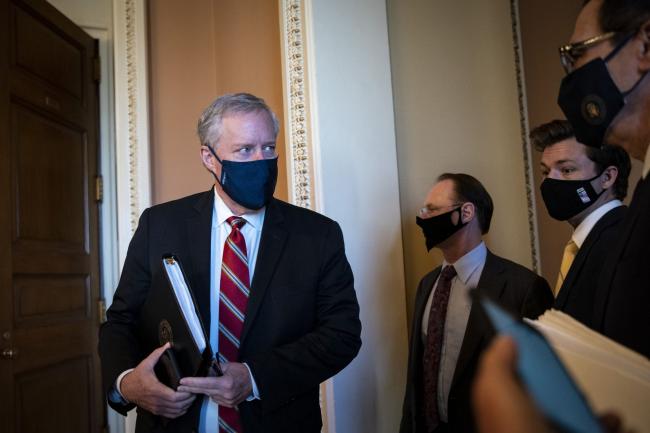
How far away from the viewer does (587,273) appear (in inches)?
57.4

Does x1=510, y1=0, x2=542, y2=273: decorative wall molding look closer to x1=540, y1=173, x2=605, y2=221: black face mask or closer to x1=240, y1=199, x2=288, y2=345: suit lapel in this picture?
x1=540, y1=173, x2=605, y2=221: black face mask

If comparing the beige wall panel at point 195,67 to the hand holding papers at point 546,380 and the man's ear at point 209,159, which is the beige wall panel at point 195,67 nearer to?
the man's ear at point 209,159

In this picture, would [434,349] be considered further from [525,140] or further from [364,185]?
[525,140]

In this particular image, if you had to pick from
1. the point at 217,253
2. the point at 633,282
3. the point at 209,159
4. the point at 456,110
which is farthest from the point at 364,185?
the point at 633,282

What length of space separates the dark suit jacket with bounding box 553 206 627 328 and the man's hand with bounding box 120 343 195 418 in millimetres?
1014

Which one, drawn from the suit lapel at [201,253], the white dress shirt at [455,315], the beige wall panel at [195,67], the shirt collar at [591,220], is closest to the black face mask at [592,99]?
the shirt collar at [591,220]

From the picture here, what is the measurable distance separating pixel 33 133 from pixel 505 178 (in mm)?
2506

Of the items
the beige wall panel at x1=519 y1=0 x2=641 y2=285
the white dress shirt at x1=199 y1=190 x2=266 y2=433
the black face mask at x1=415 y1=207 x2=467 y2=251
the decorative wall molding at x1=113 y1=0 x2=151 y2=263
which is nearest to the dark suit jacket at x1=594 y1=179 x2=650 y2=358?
the white dress shirt at x1=199 y1=190 x2=266 y2=433

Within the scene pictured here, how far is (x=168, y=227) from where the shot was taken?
1729 millimetres

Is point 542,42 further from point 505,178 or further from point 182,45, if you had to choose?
point 182,45

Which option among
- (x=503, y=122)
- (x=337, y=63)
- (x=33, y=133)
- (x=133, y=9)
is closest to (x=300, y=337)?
(x=337, y=63)

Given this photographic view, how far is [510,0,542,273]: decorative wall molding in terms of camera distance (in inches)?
104

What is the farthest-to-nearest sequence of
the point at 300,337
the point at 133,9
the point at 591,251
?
the point at 133,9 < the point at 300,337 < the point at 591,251

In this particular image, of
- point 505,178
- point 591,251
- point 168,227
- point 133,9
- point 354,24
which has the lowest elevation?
point 591,251
